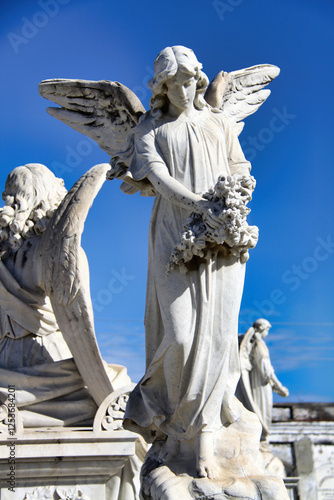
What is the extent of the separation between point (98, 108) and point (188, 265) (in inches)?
59.9

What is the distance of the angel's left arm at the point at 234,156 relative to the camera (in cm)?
477

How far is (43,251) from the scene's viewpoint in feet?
20.8

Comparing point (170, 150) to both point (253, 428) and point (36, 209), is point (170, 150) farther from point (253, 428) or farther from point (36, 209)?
point (36, 209)

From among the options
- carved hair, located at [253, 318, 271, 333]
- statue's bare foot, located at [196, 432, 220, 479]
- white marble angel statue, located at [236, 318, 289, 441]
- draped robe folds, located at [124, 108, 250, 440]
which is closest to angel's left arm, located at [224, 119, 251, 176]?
draped robe folds, located at [124, 108, 250, 440]

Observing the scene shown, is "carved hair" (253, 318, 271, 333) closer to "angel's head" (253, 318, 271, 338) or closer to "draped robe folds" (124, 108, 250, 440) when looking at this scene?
"angel's head" (253, 318, 271, 338)

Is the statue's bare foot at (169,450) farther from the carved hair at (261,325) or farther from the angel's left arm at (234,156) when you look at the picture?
the carved hair at (261,325)

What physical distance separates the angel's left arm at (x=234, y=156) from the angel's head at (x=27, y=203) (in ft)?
7.51

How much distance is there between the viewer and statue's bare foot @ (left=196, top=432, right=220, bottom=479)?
158 inches

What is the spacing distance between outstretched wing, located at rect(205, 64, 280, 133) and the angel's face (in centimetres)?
63

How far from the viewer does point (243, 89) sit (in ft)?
18.6

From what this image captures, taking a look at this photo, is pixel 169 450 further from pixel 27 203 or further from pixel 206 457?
pixel 27 203

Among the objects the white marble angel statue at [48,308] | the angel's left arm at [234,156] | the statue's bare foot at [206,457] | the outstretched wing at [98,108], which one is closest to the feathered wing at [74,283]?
the white marble angel statue at [48,308]

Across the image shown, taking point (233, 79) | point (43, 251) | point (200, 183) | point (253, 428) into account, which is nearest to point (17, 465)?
point (43, 251)

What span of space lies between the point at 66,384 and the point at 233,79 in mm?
2671
